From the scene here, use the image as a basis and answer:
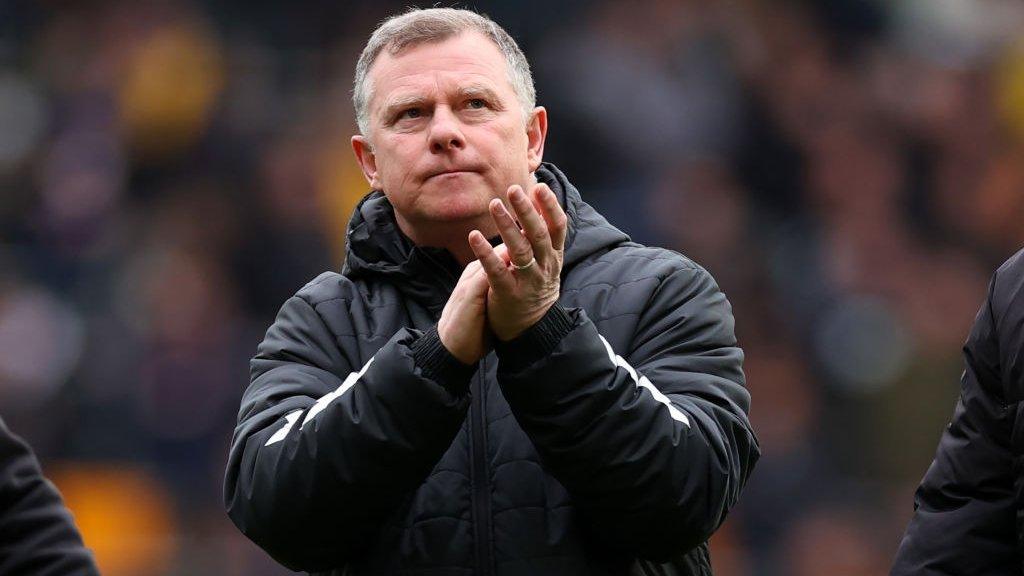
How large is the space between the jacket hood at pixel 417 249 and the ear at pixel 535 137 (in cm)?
5

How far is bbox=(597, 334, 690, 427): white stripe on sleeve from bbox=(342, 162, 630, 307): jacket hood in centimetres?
32

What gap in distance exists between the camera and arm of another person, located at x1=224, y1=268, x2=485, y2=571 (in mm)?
2693

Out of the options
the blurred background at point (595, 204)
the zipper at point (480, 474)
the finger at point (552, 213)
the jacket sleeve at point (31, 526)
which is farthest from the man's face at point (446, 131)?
the blurred background at point (595, 204)

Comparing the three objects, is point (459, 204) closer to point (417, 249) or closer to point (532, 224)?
point (417, 249)

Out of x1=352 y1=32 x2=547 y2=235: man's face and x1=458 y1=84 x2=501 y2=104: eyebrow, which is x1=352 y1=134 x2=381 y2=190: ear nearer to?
x1=352 y1=32 x2=547 y2=235: man's face

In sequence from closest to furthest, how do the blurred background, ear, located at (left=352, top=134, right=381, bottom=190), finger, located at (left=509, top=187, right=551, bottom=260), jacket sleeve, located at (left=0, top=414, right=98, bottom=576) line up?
jacket sleeve, located at (left=0, top=414, right=98, bottom=576)
finger, located at (left=509, top=187, right=551, bottom=260)
ear, located at (left=352, top=134, right=381, bottom=190)
the blurred background

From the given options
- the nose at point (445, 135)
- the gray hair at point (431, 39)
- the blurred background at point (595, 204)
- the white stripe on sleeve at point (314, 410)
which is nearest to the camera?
the white stripe on sleeve at point (314, 410)

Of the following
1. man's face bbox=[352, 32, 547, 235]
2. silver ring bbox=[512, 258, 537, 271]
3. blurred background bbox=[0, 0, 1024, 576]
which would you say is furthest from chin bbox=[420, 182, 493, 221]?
blurred background bbox=[0, 0, 1024, 576]

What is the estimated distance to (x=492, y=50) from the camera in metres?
3.18

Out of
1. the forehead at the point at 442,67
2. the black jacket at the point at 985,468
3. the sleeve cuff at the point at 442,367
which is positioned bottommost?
the black jacket at the point at 985,468

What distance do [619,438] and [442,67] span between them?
79 cm

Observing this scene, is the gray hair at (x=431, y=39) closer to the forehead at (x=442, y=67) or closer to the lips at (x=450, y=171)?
the forehead at (x=442, y=67)

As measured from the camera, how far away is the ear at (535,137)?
3.25 meters

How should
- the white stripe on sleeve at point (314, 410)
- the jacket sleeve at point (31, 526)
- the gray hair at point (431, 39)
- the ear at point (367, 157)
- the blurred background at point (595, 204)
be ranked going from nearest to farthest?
the jacket sleeve at point (31, 526) → the white stripe on sleeve at point (314, 410) → the gray hair at point (431, 39) → the ear at point (367, 157) → the blurred background at point (595, 204)
